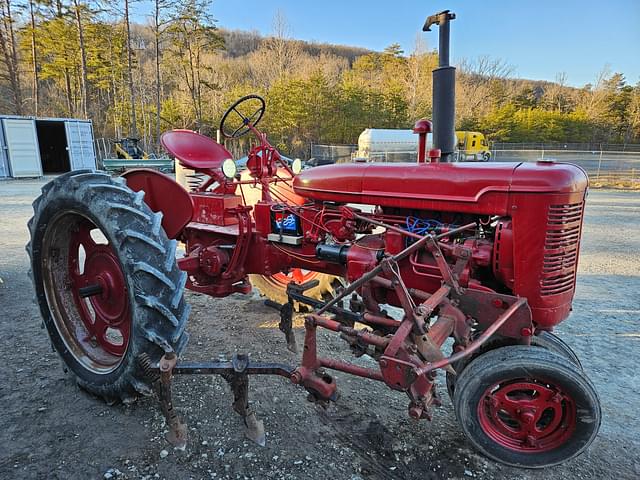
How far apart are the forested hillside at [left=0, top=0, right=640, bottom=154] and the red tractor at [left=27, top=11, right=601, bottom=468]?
23.0 meters

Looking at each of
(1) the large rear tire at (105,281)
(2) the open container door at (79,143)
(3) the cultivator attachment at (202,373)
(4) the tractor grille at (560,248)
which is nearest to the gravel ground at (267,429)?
(3) the cultivator attachment at (202,373)

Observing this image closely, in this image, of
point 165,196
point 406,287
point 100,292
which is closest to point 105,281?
point 100,292

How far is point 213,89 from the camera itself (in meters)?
29.2

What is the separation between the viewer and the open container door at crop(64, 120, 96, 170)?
58.2ft

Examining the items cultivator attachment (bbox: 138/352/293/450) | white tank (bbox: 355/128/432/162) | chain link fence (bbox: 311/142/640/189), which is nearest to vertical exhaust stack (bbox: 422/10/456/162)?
cultivator attachment (bbox: 138/352/293/450)

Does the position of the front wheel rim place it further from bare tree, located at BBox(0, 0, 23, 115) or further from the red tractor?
bare tree, located at BBox(0, 0, 23, 115)

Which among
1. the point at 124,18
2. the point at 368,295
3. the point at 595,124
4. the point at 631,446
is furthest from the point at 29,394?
the point at 595,124

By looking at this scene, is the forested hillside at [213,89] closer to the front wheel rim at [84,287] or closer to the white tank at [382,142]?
the white tank at [382,142]

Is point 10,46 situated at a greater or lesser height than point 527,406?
greater

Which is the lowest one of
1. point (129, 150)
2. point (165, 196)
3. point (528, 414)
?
point (528, 414)

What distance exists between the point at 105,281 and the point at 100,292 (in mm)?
67

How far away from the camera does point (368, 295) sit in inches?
Answer: 93.4

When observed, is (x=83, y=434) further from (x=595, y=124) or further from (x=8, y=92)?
(x=595, y=124)

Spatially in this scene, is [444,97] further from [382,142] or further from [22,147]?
[382,142]
